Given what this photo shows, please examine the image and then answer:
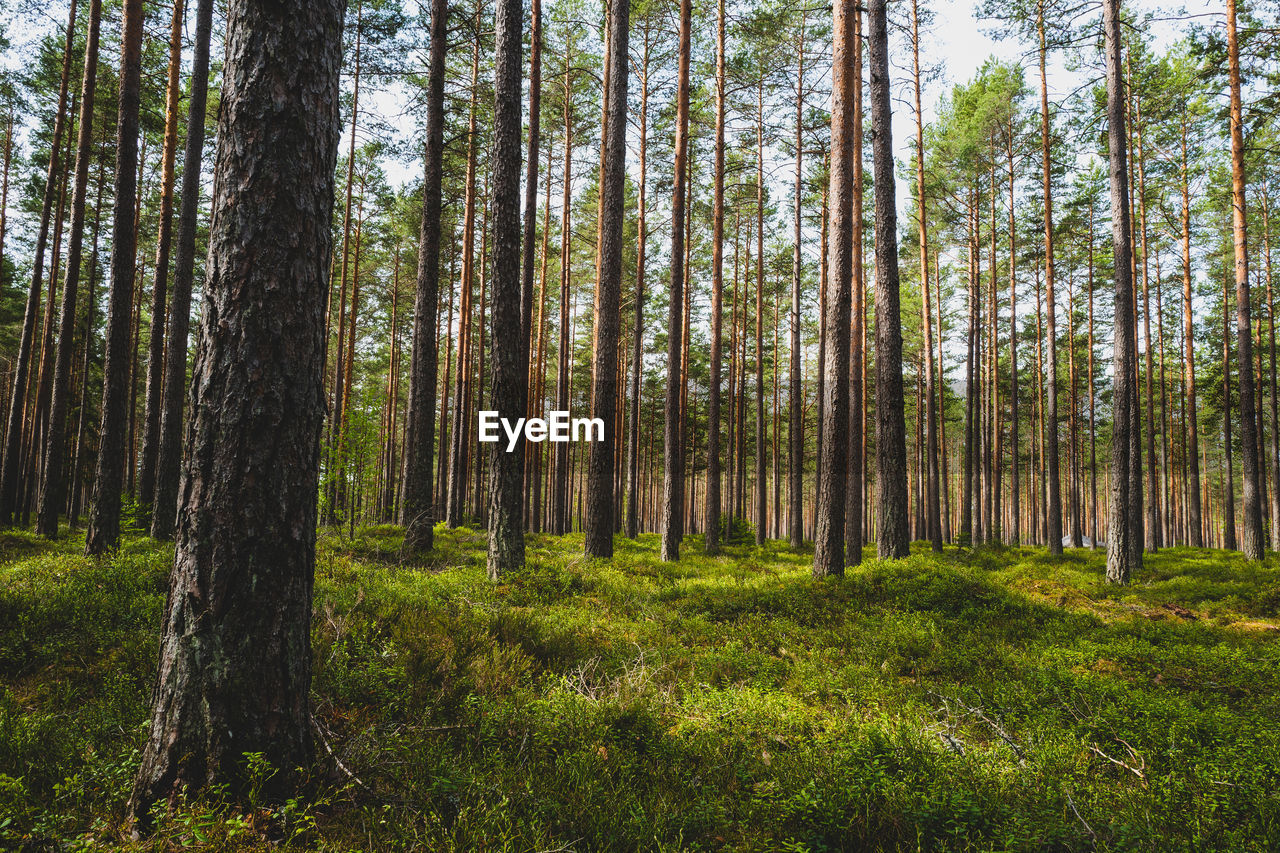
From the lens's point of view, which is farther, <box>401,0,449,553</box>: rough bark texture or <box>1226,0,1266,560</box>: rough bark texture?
<box>1226,0,1266,560</box>: rough bark texture

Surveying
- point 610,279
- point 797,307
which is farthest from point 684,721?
point 797,307

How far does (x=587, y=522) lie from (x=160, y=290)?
10.5m

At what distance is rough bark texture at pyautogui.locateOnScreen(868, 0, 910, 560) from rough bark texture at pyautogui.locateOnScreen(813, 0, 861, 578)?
162cm

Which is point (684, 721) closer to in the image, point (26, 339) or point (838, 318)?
point (838, 318)

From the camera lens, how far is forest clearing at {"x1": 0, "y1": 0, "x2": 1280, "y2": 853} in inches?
97.8

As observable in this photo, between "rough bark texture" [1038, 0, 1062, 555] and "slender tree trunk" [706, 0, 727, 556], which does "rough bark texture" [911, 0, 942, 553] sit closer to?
"rough bark texture" [1038, 0, 1062, 555]

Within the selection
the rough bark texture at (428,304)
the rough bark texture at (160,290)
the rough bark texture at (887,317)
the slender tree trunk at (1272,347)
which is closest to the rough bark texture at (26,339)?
the rough bark texture at (160,290)

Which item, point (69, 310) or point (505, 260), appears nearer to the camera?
point (505, 260)

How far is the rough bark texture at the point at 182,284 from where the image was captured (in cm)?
1023

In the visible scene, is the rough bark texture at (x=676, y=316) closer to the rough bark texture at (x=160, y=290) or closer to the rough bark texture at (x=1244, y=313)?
the rough bark texture at (x=160, y=290)

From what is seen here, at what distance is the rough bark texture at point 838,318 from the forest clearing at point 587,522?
0.07 m

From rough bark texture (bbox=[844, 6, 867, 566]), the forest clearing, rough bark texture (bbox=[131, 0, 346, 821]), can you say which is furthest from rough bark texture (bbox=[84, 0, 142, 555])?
rough bark texture (bbox=[844, 6, 867, 566])

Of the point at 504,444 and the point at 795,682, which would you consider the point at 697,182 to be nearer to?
the point at 504,444

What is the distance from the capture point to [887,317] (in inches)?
418
